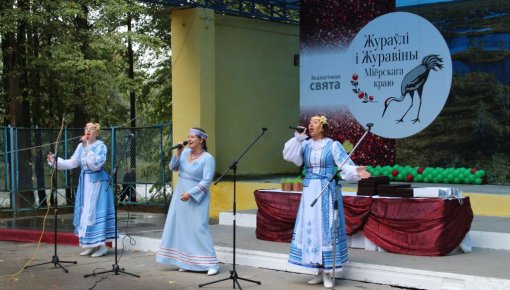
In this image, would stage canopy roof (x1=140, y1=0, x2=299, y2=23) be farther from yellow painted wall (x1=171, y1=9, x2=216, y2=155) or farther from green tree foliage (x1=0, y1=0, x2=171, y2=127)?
green tree foliage (x1=0, y1=0, x2=171, y2=127)

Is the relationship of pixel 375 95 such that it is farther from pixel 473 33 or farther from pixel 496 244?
pixel 496 244

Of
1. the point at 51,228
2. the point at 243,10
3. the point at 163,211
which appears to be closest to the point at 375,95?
the point at 243,10

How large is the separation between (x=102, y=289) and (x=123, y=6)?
1194cm

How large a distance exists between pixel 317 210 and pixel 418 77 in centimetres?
704

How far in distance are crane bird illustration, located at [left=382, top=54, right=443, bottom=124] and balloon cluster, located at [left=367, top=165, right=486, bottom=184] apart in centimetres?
96

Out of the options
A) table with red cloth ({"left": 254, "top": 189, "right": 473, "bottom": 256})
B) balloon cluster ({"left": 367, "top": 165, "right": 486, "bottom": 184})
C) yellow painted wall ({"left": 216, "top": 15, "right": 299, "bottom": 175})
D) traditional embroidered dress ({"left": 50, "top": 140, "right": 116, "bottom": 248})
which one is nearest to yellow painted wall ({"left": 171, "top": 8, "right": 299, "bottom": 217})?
yellow painted wall ({"left": 216, "top": 15, "right": 299, "bottom": 175})

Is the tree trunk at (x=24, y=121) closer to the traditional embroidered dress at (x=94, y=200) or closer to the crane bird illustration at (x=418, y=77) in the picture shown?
the traditional embroidered dress at (x=94, y=200)

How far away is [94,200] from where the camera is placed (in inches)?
404

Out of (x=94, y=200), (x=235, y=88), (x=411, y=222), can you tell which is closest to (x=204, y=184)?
(x=94, y=200)


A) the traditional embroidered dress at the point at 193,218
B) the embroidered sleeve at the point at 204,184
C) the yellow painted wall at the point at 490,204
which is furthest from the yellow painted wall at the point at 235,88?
the embroidered sleeve at the point at 204,184

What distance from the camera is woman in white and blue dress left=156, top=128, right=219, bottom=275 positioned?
8.84 metres

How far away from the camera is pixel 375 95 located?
1501 centimetres

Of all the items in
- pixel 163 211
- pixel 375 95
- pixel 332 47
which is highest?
pixel 332 47

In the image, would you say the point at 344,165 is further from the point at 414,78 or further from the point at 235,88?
the point at 235,88
